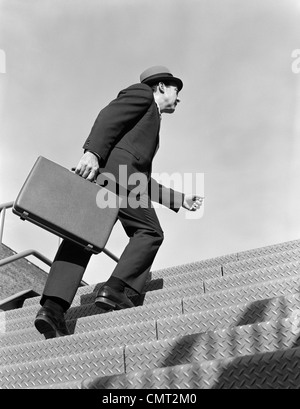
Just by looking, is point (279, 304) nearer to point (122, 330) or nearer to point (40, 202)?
point (122, 330)

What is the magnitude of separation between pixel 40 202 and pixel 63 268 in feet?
1.36

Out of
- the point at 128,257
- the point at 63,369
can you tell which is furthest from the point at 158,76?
the point at 63,369

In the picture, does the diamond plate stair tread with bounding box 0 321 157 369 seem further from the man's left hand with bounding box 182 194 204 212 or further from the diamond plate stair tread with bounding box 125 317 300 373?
the man's left hand with bounding box 182 194 204 212

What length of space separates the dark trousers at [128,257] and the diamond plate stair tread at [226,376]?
4.72ft

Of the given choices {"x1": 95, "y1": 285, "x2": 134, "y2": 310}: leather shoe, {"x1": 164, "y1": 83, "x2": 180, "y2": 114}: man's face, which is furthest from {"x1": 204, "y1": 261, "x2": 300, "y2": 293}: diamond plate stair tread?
{"x1": 164, "y1": 83, "x2": 180, "y2": 114}: man's face

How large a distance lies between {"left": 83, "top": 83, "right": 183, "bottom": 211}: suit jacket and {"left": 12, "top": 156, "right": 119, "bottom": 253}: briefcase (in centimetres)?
31

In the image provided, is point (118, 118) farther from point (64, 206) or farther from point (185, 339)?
point (185, 339)

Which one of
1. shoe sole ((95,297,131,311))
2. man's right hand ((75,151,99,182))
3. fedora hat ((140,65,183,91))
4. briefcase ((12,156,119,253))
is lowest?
shoe sole ((95,297,131,311))

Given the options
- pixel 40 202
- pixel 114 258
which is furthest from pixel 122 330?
pixel 114 258

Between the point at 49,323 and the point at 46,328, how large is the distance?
0.05m

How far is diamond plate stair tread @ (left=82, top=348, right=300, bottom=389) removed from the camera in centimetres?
232

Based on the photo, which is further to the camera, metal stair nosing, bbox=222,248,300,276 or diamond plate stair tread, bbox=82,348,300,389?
metal stair nosing, bbox=222,248,300,276

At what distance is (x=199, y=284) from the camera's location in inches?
178

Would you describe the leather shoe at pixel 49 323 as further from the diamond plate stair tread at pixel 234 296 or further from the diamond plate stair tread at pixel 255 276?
the diamond plate stair tread at pixel 255 276
